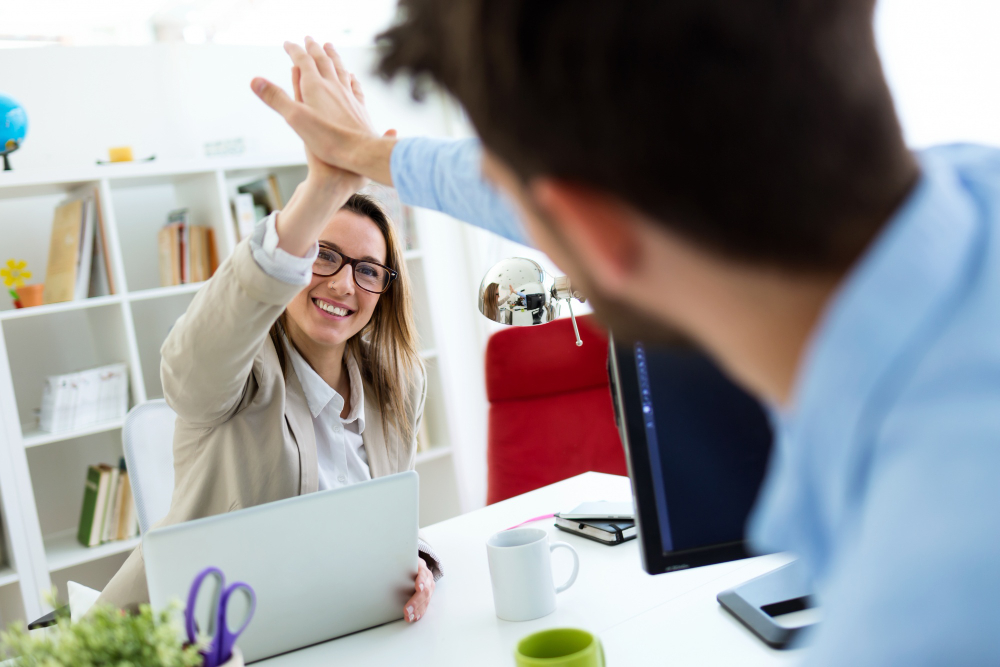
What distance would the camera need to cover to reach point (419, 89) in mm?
483

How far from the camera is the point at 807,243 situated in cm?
36

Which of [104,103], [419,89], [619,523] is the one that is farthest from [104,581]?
[419,89]

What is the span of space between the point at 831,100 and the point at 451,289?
11.9 ft

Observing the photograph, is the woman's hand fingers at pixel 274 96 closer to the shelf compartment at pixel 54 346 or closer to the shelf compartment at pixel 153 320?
the shelf compartment at pixel 54 346

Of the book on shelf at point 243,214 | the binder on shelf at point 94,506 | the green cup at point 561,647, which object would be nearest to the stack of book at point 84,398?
the binder on shelf at point 94,506

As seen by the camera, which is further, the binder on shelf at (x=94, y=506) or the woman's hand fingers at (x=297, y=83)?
the binder on shelf at (x=94, y=506)

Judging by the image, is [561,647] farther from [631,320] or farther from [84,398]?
[84,398]

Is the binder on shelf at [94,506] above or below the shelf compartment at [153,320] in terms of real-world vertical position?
below

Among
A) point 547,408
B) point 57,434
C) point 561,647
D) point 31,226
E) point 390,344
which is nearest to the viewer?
point 561,647

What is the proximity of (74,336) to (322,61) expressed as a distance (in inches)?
91.4

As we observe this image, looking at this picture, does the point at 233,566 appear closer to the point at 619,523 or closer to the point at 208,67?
the point at 619,523

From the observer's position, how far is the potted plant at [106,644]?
66 cm

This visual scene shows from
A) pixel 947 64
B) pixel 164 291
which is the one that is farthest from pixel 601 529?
pixel 164 291

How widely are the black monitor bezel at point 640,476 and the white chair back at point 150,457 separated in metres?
1.17
